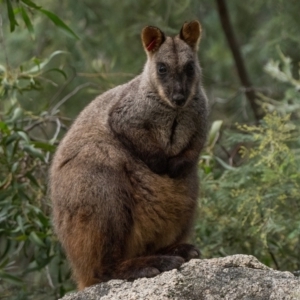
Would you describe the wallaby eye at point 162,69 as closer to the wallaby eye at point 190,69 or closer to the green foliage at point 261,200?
the wallaby eye at point 190,69

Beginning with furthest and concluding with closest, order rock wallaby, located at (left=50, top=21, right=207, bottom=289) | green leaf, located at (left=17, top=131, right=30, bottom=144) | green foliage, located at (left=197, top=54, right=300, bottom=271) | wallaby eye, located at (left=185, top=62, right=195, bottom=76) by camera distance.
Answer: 1. green foliage, located at (left=197, top=54, right=300, bottom=271)
2. green leaf, located at (left=17, top=131, right=30, bottom=144)
3. wallaby eye, located at (left=185, top=62, right=195, bottom=76)
4. rock wallaby, located at (left=50, top=21, right=207, bottom=289)

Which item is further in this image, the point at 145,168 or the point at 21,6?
the point at 21,6

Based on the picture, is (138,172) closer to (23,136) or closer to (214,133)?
(23,136)

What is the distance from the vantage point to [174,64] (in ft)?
22.0

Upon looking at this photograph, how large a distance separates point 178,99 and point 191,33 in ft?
2.51

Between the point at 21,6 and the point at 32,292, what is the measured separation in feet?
8.44

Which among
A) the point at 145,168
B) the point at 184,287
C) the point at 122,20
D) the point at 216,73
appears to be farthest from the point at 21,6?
the point at 216,73

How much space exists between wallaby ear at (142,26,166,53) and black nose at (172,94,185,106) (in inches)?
25.5

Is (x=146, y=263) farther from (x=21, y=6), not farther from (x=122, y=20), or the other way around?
(x=122, y=20)

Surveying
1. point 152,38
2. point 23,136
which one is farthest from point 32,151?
point 152,38

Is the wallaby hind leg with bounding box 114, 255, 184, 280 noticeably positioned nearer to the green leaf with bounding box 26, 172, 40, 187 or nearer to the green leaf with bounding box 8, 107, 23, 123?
the green leaf with bounding box 26, 172, 40, 187

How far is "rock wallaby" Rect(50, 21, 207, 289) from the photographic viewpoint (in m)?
6.02

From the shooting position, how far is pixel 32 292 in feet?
26.2

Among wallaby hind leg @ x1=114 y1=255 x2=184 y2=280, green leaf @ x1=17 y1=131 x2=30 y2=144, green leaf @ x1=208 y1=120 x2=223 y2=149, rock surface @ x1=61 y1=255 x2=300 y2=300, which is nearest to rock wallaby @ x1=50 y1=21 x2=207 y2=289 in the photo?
wallaby hind leg @ x1=114 y1=255 x2=184 y2=280
